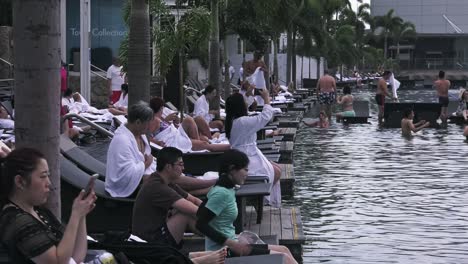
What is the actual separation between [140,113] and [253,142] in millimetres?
3223

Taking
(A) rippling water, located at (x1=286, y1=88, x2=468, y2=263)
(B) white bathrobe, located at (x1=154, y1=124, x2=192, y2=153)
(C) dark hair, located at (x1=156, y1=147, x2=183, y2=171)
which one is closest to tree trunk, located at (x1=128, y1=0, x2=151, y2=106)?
(B) white bathrobe, located at (x1=154, y1=124, x2=192, y2=153)

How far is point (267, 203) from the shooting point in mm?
12453

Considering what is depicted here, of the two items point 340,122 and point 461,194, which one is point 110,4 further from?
point 461,194

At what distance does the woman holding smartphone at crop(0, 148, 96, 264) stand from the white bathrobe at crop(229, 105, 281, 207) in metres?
6.87

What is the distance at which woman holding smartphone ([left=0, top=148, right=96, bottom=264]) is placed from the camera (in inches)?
214

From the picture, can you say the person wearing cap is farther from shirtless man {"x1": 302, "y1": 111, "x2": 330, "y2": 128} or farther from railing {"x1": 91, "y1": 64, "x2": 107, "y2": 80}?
railing {"x1": 91, "y1": 64, "x2": 107, "y2": 80}

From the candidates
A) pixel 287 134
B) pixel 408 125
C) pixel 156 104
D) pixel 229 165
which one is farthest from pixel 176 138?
pixel 408 125

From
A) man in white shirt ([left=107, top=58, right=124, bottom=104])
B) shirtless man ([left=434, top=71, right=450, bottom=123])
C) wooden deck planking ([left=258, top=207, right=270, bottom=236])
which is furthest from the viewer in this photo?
shirtless man ([left=434, top=71, right=450, bottom=123])

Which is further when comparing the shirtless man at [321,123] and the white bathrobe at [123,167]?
the shirtless man at [321,123]

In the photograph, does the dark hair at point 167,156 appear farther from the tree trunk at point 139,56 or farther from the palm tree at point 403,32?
the palm tree at point 403,32

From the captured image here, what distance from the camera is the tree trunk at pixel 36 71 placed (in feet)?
20.3

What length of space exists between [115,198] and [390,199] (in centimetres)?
625

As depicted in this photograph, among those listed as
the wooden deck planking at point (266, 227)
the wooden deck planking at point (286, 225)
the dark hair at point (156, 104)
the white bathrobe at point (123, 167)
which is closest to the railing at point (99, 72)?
the dark hair at point (156, 104)

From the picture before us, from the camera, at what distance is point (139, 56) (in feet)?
44.4
